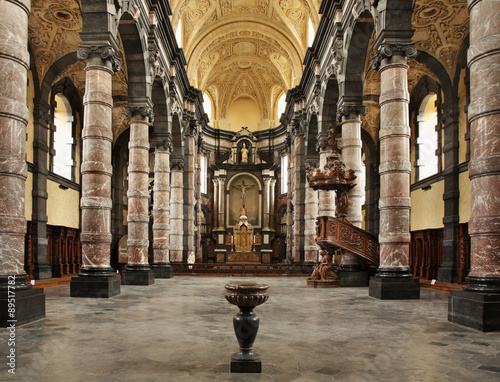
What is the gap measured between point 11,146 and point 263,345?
4.99 m

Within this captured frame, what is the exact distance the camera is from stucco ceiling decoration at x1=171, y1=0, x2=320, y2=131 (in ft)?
92.6

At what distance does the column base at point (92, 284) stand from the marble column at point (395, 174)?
6468 mm

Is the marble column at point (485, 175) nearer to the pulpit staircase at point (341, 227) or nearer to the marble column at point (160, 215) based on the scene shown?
the pulpit staircase at point (341, 227)

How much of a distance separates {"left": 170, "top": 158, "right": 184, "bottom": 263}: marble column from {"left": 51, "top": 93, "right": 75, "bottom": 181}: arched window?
4937mm

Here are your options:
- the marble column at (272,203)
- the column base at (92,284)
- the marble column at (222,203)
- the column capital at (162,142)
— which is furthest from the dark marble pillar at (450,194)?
the marble column at (222,203)

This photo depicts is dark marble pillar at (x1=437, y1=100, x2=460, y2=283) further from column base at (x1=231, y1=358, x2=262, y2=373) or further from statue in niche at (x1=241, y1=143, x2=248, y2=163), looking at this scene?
statue in niche at (x1=241, y1=143, x2=248, y2=163)

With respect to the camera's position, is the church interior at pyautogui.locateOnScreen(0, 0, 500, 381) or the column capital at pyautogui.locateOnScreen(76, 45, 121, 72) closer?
the church interior at pyautogui.locateOnScreen(0, 0, 500, 381)

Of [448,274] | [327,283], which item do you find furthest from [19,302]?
[448,274]

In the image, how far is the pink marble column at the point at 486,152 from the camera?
7.52 meters

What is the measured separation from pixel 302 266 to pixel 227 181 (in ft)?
56.0

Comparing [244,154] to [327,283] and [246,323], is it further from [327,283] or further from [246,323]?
[246,323]

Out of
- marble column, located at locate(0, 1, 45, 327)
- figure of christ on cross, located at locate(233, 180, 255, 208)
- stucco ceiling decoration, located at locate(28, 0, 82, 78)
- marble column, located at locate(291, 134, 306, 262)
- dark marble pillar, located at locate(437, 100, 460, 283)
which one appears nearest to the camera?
marble column, located at locate(0, 1, 45, 327)

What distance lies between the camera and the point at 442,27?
59.2 ft

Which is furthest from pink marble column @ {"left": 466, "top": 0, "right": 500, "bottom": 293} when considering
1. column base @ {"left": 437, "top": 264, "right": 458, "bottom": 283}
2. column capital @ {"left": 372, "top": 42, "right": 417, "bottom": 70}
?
column base @ {"left": 437, "top": 264, "right": 458, "bottom": 283}
